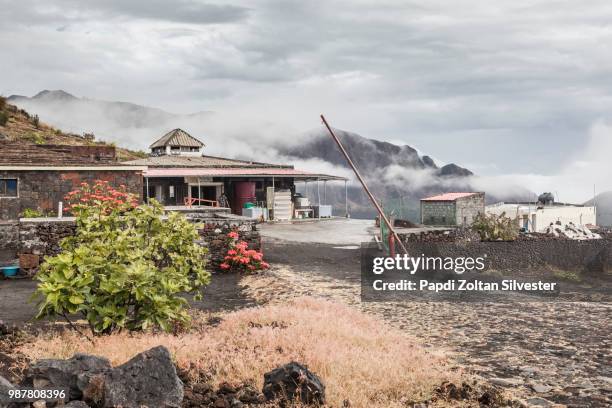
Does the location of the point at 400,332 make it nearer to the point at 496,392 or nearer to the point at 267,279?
the point at 496,392

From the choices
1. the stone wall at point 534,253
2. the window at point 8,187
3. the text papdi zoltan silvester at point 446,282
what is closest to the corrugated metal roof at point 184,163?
the window at point 8,187

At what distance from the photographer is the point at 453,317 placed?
11922mm

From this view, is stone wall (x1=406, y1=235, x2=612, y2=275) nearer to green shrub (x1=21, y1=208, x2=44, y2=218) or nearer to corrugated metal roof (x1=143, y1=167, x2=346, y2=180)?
green shrub (x1=21, y1=208, x2=44, y2=218)

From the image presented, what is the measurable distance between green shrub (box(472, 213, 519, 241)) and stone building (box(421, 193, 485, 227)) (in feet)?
30.6

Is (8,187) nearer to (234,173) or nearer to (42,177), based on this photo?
(42,177)

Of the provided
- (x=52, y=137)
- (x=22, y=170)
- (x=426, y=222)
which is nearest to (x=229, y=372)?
(x=22, y=170)

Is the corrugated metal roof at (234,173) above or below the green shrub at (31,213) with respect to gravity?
above

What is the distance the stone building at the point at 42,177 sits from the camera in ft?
89.9

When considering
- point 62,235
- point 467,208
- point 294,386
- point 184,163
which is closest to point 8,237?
point 62,235

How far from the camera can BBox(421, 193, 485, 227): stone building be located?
1430 inches

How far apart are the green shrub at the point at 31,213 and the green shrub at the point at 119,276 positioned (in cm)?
1715

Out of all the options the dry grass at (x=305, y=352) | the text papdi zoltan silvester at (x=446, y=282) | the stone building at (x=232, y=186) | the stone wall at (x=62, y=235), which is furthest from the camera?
the stone building at (x=232, y=186)

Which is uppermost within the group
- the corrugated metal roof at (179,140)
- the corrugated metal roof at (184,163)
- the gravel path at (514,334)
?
the corrugated metal roof at (179,140)

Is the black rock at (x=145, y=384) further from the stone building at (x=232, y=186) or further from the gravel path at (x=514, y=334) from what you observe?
the stone building at (x=232, y=186)
